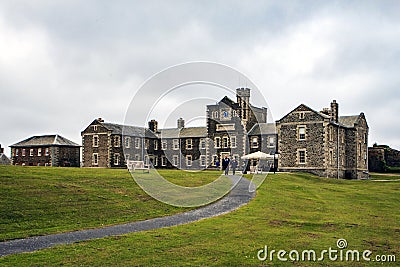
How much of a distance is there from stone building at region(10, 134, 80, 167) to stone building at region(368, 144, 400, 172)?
163ft

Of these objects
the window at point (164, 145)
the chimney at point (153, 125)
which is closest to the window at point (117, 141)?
the window at point (164, 145)

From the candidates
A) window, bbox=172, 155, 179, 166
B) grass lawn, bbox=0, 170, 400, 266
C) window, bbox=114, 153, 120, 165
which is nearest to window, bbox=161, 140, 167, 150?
window, bbox=172, 155, 179, 166

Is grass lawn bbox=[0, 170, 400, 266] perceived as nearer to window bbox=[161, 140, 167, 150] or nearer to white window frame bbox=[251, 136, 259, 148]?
white window frame bbox=[251, 136, 259, 148]

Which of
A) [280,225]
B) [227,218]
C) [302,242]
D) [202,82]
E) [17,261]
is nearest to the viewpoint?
[17,261]

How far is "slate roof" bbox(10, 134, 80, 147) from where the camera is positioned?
78062mm

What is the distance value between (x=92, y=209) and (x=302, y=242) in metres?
10.7

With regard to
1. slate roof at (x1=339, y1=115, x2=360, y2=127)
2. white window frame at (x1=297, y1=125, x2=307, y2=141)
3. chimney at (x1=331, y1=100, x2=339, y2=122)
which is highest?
chimney at (x1=331, y1=100, x2=339, y2=122)

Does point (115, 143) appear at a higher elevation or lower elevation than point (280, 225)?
higher

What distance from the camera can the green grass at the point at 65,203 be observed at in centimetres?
1959

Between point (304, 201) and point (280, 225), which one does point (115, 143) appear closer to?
point (304, 201)

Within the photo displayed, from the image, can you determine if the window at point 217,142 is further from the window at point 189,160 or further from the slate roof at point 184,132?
the window at point 189,160

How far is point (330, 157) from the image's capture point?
6028cm

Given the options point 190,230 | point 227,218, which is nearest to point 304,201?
point 227,218

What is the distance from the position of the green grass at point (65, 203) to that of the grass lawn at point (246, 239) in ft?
11.8
